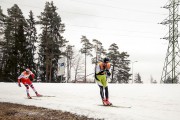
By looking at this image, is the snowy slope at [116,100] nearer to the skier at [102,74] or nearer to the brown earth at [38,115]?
the brown earth at [38,115]

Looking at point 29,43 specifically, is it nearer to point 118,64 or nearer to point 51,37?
point 51,37

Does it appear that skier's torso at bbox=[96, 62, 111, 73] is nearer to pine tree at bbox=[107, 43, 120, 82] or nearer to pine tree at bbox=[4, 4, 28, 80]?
pine tree at bbox=[4, 4, 28, 80]

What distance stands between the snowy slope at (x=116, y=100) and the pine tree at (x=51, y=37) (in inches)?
1011

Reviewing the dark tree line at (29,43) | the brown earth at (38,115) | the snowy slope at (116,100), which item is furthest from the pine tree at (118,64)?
the brown earth at (38,115)

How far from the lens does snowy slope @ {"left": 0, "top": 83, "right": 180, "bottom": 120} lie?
388 inches

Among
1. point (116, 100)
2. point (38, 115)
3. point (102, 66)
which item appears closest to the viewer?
point (38, 115)

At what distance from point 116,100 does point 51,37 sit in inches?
1469

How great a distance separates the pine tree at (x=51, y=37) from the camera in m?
49.6

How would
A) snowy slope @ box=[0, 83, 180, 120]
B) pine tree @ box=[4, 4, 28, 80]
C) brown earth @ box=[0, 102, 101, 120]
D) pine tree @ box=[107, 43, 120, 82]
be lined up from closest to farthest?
brown earth @ box=[0, 102, 101, 120] → snowy slope @ box=[0, 83, 180, 120] → pine tree @ box=[4, 4, 28, 80] → pine tree @ box=[107, 43, 120, 82]

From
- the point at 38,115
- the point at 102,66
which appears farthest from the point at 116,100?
the point at 38,115

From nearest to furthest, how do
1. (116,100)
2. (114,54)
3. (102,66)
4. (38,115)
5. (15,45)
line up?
1. (38,115)
2. (102,66)
3. (116,100)
4. (15,45)
5. (114,54)

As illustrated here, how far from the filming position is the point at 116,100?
15109mm

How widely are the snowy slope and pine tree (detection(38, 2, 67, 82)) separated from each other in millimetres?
25687

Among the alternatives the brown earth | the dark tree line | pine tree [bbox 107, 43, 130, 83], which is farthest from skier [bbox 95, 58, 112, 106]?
pine tree [bbox 107, 43, 130, 83]
